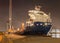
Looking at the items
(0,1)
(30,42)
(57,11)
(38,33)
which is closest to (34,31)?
(38,33)

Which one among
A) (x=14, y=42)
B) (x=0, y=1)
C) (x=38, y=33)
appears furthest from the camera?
(x=0, y=1)

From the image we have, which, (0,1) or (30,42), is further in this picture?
(0,1)

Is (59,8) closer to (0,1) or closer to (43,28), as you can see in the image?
(0,1)

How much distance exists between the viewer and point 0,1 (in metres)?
2.69

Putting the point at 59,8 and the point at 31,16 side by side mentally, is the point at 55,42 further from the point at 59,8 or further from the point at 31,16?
the point at 59,8

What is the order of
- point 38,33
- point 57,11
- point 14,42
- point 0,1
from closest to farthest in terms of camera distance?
point 14,42, point 38,33, point 0,1, point 57,11

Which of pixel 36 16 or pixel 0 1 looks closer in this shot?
pixel 36 16

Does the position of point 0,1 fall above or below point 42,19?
above

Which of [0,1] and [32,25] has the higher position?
[0,1]

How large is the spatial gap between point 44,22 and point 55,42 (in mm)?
328

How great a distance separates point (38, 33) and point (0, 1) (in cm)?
202

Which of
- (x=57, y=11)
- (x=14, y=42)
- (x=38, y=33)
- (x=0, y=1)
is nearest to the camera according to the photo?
(x=14, y=42)

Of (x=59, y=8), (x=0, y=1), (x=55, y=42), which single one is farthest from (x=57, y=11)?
(x=55, y=42)

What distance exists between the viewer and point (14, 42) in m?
0.52
